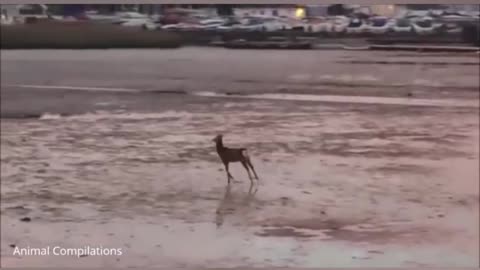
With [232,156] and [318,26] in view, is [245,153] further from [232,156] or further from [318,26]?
[318,26]

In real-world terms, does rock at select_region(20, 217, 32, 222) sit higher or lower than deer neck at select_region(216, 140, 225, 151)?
lower

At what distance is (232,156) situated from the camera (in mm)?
1717

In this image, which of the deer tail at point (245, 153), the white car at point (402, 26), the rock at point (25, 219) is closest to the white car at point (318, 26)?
the white car at point (402, 26)

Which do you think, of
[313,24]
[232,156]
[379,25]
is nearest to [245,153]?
[232,156]

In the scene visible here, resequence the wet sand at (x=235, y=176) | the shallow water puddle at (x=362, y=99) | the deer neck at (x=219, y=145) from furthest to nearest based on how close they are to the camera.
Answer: the shallow water puddle at (x=362, y=99)
the deer neck at (x=219, y=145)
the wet sand at (x=235, y=176)

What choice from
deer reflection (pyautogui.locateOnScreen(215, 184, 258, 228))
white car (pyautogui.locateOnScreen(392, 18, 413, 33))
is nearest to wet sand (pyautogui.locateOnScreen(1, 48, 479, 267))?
deer reflection (pyautogui.locateOnScreen(215, 184, 258, 228))

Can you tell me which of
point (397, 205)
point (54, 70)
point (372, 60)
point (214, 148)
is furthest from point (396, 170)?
point (54, 70)

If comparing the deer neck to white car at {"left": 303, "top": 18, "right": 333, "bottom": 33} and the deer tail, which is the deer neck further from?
white car at {"left": 303, "top": 18, "right": 333, "bottom": 33}

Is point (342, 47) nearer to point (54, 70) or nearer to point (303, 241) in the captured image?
point (303, 241)

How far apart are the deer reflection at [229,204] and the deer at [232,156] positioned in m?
0.02

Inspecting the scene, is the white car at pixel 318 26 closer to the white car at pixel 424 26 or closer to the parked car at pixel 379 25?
the parked car at pixel 379 25

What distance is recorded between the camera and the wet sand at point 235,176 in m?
1.63

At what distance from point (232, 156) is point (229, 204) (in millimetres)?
104

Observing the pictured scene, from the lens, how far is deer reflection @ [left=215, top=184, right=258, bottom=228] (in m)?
1.69
